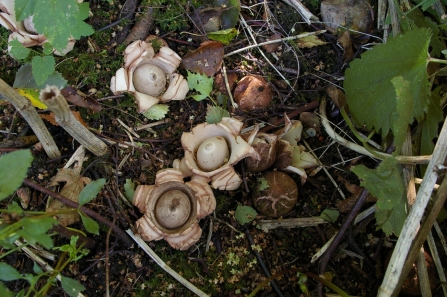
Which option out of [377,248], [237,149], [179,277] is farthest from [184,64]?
[377,248]

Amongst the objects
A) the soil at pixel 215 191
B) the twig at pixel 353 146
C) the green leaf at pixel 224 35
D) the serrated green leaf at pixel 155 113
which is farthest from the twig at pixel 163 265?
the green leaf at pixel 224 35

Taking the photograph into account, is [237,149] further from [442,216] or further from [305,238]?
[442,216]

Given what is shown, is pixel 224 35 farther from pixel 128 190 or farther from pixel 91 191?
pixel 91 191

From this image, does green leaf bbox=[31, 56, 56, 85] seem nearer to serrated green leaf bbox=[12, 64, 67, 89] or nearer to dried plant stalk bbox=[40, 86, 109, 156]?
serrated green leaf bbox=[12, 64, 67, 89]

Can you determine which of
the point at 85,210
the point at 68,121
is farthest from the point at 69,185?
the point at 68,121

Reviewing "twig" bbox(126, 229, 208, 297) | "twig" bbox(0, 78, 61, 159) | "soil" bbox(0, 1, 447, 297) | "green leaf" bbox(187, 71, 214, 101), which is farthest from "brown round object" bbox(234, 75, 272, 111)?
"twig" bbox(0, 78, 61, 159)

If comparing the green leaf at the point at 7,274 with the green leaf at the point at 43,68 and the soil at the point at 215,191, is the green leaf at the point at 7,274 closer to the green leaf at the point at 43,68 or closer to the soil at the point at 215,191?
the soil at the point at 215,191
